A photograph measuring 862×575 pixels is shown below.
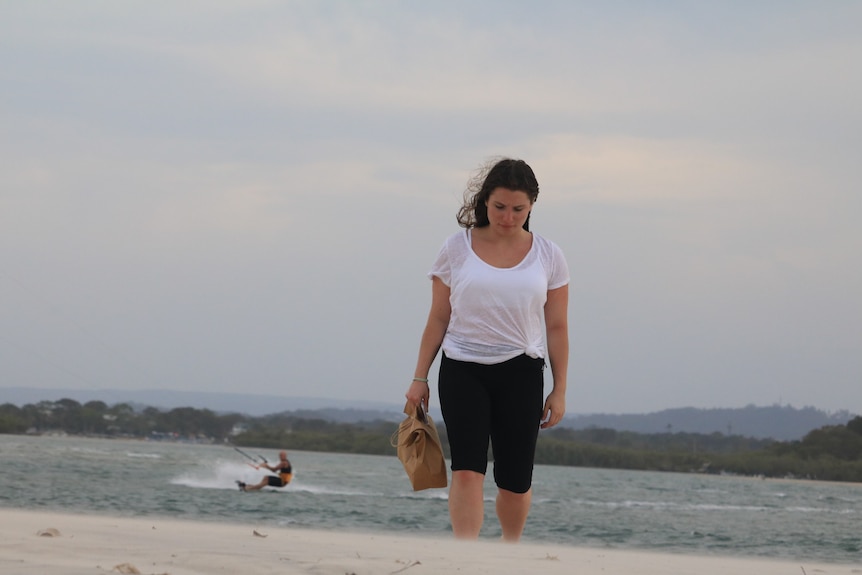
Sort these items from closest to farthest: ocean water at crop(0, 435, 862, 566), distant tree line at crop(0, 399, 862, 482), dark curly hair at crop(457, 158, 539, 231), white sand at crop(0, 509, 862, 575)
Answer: white sand at crop(0, 509, 862, 575) → dark curly hair at crop(457, 158, 539, 231) → ocean water at crop(0, 435, 862, 566) → distant tree line at crop(0, 399, 862, 482)

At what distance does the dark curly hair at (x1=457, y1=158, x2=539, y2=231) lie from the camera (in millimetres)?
4527

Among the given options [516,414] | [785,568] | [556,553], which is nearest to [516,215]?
[516,414]

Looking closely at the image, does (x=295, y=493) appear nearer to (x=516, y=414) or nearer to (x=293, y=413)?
(x=516, y=414)

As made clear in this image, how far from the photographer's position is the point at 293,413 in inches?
3848

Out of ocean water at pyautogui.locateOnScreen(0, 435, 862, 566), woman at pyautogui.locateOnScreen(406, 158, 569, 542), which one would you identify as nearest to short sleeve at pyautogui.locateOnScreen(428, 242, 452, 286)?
woman at pyautogui.locateOnScreen(406, 158, 569, 542)

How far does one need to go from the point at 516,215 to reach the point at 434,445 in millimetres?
1034

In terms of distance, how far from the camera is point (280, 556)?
11.1ft

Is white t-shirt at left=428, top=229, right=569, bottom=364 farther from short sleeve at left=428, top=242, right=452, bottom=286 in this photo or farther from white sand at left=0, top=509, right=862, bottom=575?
white sand at left=0, top=509, right=862, bottom=575

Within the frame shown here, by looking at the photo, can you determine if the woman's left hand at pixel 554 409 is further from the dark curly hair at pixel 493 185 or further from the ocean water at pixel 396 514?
the ocean water at pixel 396 514

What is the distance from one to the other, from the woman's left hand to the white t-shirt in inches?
9.2

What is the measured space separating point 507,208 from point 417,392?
839 millimetres

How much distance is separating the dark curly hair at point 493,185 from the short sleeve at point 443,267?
0.59 ft

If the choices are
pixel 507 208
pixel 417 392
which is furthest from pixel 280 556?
pixel 507 208

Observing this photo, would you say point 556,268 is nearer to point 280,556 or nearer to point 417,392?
point 417,392
